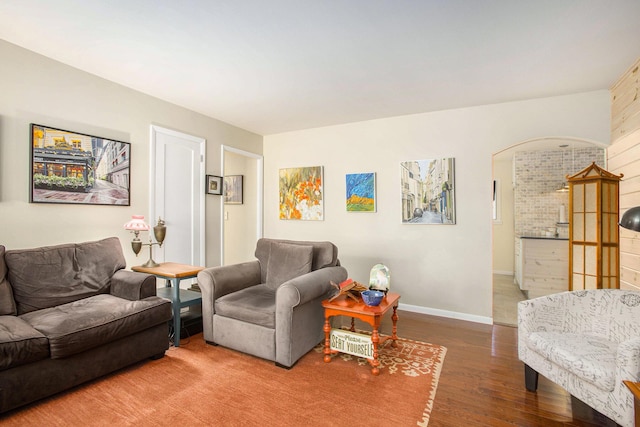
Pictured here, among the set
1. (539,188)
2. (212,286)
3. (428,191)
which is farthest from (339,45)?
(539,188)

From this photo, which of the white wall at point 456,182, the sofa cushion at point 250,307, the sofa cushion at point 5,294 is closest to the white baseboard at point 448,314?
the white wall at point 456,182

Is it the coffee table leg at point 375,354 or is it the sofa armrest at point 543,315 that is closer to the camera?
the sofa armrest at point 543,315

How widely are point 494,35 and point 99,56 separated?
309 cm

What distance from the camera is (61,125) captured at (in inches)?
105

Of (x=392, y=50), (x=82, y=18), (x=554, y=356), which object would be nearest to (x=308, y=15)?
(x=392, y=50)

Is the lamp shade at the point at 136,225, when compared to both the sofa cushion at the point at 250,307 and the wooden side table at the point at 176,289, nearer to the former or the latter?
the wooden side table at the point at 176,289

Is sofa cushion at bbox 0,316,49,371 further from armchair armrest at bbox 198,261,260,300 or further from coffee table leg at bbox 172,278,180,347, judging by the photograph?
armchair armrest at bbox 198,261,260,300

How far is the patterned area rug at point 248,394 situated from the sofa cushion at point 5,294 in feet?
2.34

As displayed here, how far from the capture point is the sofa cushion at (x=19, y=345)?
5.61ft

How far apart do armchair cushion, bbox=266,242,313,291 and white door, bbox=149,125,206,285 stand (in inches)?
47.9

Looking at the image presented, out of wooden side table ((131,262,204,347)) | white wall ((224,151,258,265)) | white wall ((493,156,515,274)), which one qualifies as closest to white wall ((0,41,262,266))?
wooden side table ((131,262,204,347))

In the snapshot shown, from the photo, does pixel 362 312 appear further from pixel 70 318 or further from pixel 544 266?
pixel 544 266

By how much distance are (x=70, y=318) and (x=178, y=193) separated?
1.86 m

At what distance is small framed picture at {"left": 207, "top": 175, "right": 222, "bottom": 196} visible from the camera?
158 inches
